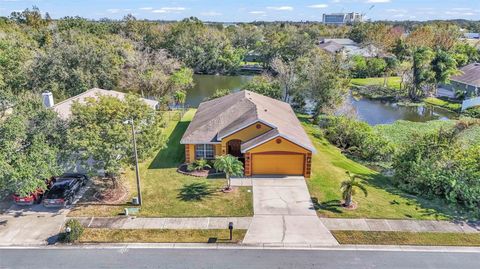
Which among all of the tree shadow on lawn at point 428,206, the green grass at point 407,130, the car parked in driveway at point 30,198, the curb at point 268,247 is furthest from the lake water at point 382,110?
the car parked in driveway at point 30,198

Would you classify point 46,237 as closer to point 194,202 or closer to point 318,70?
point 194,202

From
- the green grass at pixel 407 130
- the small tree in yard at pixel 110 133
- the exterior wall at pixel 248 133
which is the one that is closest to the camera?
the small tree in yard at pixel 110 133

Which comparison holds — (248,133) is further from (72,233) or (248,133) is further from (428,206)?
(72,233)

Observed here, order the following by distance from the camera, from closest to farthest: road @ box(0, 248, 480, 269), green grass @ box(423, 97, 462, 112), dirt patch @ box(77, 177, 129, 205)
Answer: road @ box(0, 248, 480, 269), dirt patch @ box(77, 177, 129, 205), green grass @ box(423, 97, 462, 112)

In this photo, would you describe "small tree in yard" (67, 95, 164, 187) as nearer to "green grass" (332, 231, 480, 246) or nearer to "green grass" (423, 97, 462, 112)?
"green grass" (332, 231, 480, 246)

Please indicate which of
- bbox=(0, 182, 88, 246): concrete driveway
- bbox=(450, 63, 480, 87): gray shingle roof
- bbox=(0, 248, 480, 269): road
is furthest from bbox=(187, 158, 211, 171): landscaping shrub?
bbox=(450, 63, 480, 87): gray shingle roof

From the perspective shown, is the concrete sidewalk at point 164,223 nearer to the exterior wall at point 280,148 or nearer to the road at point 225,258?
the road at point 225,258
